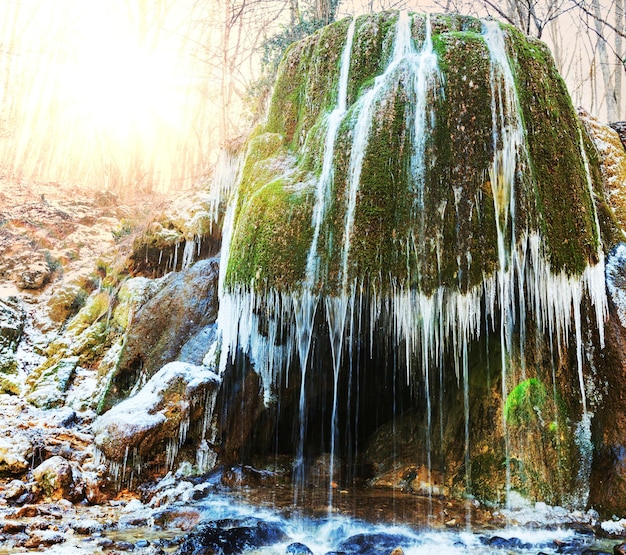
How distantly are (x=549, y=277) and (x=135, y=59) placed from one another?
63.1 ft

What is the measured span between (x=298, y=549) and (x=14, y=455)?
12.4 feet

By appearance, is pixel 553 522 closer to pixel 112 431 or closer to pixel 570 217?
pixel 570 217

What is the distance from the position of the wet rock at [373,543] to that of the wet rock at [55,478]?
3117 millimetres

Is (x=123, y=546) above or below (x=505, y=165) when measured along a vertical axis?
below

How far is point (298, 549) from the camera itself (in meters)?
3.74

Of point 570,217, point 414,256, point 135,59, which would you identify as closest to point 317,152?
point 414,256

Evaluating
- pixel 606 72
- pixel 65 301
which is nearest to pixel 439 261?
pixel 65 301

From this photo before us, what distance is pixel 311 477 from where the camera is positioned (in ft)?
20.1

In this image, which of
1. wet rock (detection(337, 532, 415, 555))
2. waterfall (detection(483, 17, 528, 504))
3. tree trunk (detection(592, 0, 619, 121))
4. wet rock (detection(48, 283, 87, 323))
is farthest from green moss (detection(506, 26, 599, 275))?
tree trunk (detection(592, 0, 619, 121))

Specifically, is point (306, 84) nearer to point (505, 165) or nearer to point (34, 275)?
point (505, 165)

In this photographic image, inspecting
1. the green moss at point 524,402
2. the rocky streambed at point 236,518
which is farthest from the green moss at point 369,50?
the rocky streambed at point 236,518

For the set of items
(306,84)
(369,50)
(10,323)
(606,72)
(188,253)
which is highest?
(606,72)

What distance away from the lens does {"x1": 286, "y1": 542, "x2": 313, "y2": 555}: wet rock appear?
12.1ft

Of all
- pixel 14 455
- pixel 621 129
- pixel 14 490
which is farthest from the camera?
pixel 621 129
